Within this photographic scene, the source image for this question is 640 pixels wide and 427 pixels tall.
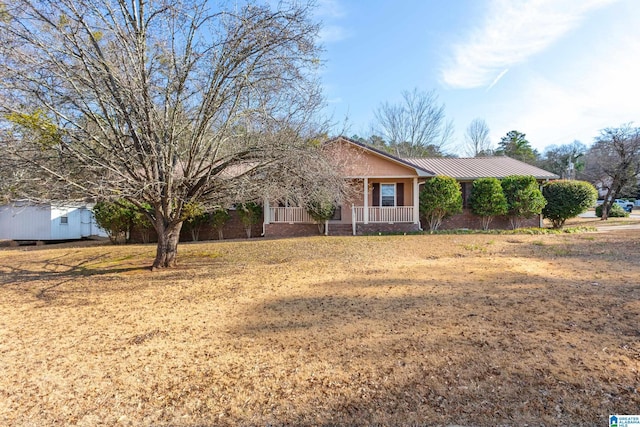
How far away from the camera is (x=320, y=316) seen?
15.6 feet

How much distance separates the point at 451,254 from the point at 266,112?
6.69 m

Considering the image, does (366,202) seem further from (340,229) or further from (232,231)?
(232,231)

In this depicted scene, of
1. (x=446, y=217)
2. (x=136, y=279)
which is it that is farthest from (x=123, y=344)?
(x=446, y=217)

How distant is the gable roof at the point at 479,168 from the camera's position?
1731cm

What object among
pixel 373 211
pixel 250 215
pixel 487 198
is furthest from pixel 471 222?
pixel 250 215

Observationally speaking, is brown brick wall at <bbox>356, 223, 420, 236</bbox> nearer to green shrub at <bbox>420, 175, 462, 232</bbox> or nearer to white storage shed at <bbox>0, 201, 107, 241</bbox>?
green shrub at <bbox>420, 175, 462, 232</bbox>

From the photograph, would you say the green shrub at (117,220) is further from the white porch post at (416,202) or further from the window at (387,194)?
the white porch post at (416,202)

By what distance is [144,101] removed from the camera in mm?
6320

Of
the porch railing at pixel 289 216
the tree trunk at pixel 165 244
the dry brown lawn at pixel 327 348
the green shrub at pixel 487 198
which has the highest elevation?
the green shrub at pixel 487 198

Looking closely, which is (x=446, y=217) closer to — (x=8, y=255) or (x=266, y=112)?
(x=266, y=112)

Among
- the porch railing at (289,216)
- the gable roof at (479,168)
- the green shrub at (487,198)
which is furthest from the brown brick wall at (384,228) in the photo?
the green shrub at (487,198)

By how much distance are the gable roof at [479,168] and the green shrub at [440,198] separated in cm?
100

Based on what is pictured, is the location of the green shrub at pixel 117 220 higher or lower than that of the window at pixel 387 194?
lower

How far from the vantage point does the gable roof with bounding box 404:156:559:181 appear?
17312 millimetres
